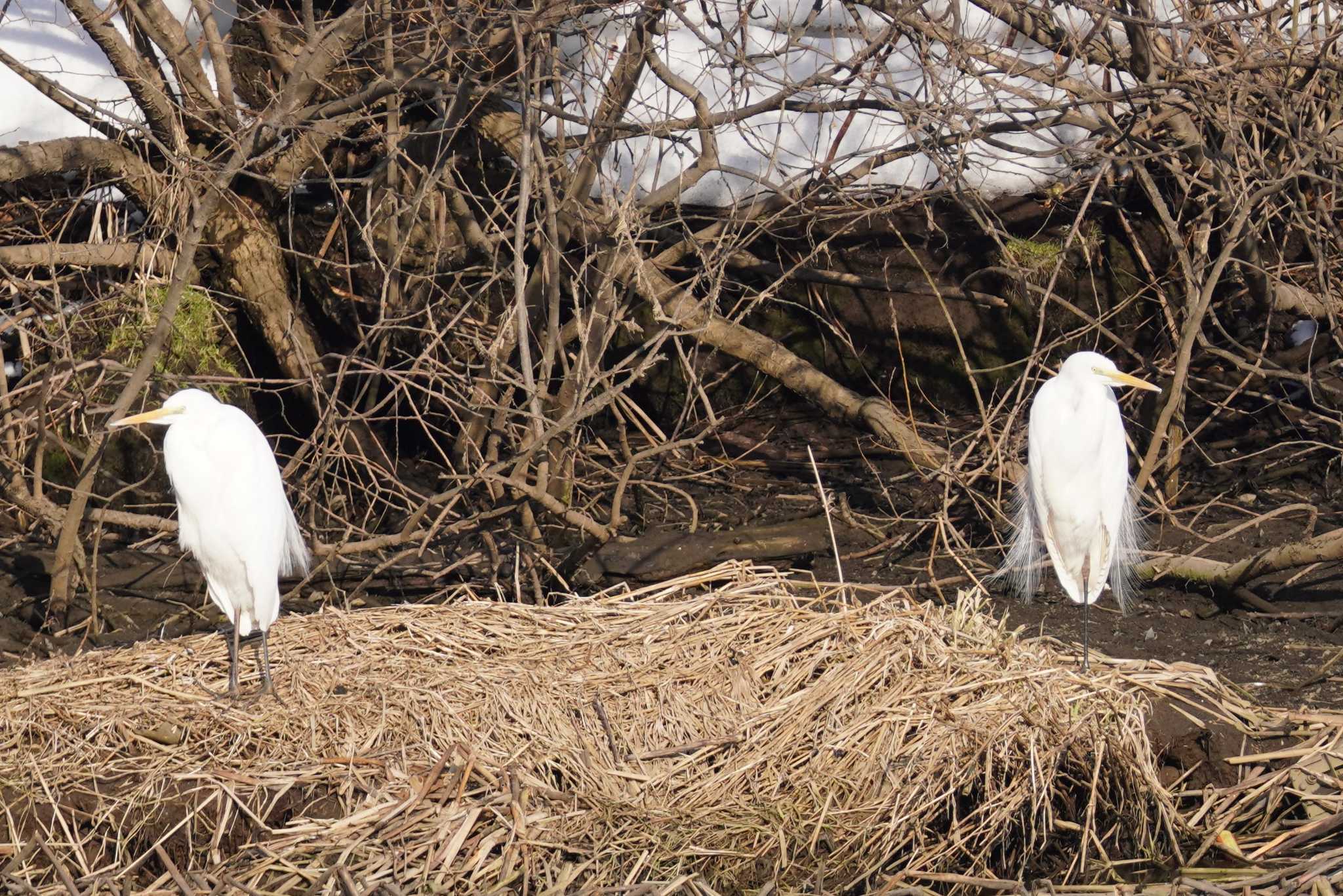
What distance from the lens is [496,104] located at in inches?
242

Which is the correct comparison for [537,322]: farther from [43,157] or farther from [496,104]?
[43,157]

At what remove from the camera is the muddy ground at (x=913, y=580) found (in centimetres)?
491

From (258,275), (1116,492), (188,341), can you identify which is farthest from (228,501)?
(1116,492)

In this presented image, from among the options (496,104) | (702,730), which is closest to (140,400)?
(496,104)

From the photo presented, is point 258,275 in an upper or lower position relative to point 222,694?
upper

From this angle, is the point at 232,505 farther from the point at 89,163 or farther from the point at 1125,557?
the point at 1125,557

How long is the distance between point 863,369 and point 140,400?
145 inches

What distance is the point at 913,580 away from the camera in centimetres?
566

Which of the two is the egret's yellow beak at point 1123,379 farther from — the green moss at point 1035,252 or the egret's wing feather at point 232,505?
the egret's wing feather at point 232,505

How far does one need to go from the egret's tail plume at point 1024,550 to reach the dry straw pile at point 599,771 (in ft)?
2.99

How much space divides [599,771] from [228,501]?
60.9 inches

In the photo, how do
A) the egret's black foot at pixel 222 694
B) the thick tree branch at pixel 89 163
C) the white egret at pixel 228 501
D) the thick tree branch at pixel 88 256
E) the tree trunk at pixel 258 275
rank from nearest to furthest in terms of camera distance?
the egret's black foot at pixel 222 694 → the white egret at pixel 228 501 → the thick tree branch at pixel 88 256 → the thick tree branch at pixel 89 163 → the tree trunk at pixel 258 275

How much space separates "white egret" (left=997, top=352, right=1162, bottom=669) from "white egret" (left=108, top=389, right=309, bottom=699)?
8.63ft

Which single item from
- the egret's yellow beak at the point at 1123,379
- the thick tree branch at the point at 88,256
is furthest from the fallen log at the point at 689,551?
the thick tree branch at the point at 88,256
